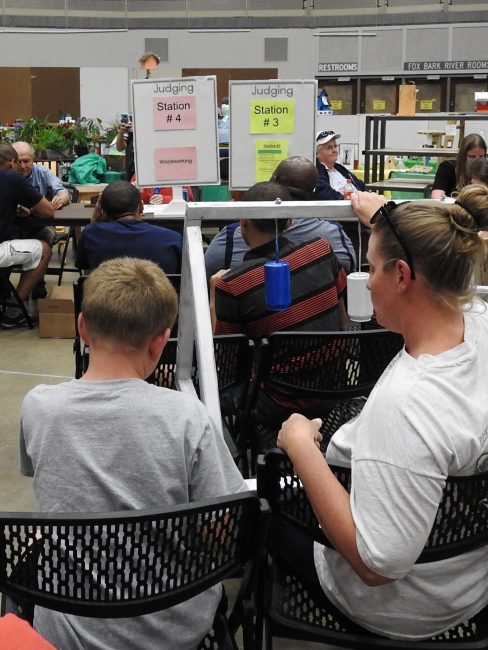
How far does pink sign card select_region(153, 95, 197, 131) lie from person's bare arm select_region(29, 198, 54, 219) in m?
1.21

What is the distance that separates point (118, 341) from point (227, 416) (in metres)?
1.17

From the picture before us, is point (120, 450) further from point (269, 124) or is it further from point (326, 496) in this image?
point (269, 124)

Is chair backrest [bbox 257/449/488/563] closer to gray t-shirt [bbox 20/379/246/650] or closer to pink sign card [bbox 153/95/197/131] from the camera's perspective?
gray t-shirt [bbox 20/379/246/650]

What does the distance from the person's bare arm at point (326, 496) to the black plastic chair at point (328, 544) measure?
0.04 meters

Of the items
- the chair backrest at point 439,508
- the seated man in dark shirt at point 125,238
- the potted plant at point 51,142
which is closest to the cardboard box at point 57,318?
the seated man in dark shirt at point 125,238

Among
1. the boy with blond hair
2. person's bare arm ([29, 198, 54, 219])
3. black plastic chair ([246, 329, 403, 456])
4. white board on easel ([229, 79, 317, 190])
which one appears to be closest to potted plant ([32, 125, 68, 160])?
person's bare arm ([29, 198, 54, 219])

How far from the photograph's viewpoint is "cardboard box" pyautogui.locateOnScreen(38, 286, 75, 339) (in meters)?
4.92

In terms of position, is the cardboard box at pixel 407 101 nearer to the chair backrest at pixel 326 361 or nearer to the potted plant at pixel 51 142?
the potted plant at pixel 51 142

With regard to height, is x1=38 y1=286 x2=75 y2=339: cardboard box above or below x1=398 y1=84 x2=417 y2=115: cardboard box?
below

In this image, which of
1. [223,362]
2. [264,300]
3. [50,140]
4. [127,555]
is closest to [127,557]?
[127,555]

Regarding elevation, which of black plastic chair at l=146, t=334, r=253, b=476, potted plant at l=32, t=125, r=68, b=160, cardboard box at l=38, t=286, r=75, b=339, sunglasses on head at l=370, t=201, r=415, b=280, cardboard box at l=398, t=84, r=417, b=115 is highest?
cardboard box at l=398, t=84, r=417, b=115

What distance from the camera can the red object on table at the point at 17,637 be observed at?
2.24 feet

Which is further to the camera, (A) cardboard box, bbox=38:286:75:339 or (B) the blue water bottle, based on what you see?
(A) cardboard box, bbox=38:286:75:339

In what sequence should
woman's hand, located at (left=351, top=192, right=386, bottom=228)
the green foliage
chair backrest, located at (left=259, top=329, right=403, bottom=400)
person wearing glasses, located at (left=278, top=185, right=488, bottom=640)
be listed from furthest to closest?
the green foliage
chair backrest, located at (left=259, top=329, right=403, bottom=400)
woman's hand, located at (left=351, top=192, right=386, bottom=228)
person wearing glasses, located at (left=278, top=185, right=488, bottom=640)
